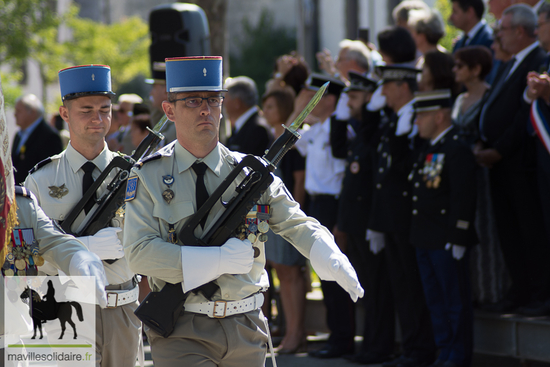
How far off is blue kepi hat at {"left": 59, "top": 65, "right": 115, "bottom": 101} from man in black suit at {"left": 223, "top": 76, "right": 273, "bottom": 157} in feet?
8.08

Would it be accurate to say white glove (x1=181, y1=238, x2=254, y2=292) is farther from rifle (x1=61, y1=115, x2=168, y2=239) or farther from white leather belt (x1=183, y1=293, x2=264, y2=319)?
rifle (x1=61, y1=115, x2=168, y2=239)

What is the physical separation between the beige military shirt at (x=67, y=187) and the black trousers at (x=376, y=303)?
7.71ft

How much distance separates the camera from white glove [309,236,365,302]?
298 centimetres

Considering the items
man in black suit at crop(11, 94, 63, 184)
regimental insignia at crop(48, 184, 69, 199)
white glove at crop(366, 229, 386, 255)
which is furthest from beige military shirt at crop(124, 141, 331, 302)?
man in black suit at crop(11, 94, 63, 184)

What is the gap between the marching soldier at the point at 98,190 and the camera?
13.3 ft

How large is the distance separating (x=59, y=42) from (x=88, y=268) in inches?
1131

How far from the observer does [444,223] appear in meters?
5.29

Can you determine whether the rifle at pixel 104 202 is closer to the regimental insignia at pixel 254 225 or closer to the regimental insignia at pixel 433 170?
the regimental insignia at pixel 254 225

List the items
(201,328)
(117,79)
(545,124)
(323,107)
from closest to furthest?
(201,328), (545,124), (323,107), (117,79)

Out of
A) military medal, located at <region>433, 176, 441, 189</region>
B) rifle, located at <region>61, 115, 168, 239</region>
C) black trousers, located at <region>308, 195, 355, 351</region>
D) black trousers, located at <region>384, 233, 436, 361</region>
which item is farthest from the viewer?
black trousers, located at <region>308, 195, 355, 351</region>

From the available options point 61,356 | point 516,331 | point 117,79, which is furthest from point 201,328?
point 117,79

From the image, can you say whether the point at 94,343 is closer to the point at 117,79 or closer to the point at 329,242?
the point at 329,242

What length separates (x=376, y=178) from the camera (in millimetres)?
5797

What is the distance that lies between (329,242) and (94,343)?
159 cm
